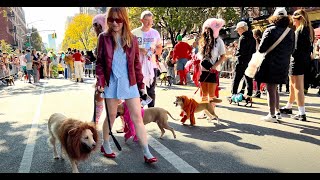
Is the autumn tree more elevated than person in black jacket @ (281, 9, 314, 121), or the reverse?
the autumn tree

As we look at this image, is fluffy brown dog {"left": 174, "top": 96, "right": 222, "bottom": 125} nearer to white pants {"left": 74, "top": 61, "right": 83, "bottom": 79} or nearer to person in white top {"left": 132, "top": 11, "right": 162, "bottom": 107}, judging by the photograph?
person in white top {"left": 132, "top": 11, "right": 162, "bottom": 107}

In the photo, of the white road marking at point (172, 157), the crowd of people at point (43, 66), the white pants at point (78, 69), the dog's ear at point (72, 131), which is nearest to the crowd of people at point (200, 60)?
the white road marking at point (172, 157)

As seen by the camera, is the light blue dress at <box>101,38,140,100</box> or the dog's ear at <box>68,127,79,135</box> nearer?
the dog's ear at <box>68,127,79,135</box>

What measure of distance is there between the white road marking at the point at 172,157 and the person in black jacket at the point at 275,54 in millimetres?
2529

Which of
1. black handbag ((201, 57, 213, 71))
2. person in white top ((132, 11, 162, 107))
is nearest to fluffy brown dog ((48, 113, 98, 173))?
person in white top ((132, 11, 162, 107))

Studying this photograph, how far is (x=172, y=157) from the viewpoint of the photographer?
4324mm

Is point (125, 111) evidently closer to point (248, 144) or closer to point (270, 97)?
point (248, 144)

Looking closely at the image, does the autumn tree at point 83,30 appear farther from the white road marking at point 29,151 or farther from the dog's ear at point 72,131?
the dog's ear at point 72,131

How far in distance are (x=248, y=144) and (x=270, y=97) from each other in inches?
66.5

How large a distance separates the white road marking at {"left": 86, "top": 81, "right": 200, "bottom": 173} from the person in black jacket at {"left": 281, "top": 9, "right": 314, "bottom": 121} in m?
3.14

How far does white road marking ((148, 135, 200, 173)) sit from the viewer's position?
3834 mm

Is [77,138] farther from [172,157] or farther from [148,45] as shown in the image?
[148,45]

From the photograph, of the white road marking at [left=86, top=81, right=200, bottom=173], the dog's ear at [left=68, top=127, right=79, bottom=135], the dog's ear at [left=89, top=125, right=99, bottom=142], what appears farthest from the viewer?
the white road marking at [left=86, top=81, right=200, bottom=173]
